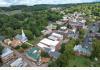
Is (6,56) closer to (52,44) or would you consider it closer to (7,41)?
(7,41)

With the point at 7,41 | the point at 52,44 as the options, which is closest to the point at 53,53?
the point at 52,44

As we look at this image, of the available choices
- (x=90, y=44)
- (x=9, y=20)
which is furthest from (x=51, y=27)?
(x=90, y=44)

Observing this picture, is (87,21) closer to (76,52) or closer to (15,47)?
(76,52)

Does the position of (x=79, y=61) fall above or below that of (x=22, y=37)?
below

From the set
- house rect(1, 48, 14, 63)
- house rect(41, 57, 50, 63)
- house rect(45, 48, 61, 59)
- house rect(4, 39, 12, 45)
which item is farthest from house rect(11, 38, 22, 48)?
house rect(41, 57, 50, 63)

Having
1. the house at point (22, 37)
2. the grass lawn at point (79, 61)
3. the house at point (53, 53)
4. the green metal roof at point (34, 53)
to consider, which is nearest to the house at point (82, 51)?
the grass lawn at point (79, 61)

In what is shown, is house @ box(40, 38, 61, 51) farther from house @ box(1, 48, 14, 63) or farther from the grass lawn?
house @ box(1, 48, 14, 63)

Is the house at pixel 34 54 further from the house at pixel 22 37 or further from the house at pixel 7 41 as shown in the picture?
the house at pixel 7 41

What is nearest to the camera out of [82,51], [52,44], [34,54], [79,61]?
[79,61]
